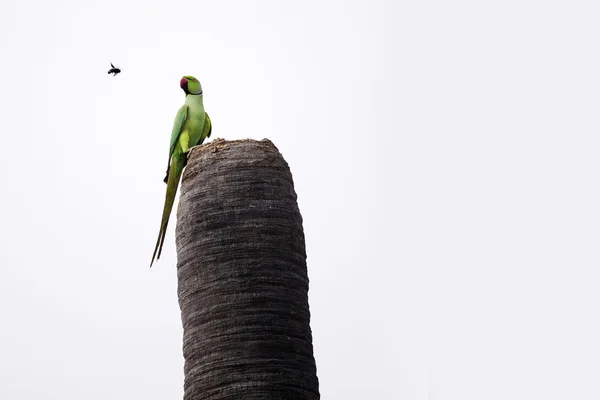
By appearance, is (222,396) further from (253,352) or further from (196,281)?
(196,281)

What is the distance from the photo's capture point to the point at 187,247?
6.56m

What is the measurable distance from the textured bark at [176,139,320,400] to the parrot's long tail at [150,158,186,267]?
2.01m

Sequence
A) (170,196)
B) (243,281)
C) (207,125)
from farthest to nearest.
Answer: (207,125) → (170,196) → (243,281)

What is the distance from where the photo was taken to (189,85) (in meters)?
10.8

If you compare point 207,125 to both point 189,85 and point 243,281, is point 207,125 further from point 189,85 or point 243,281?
point 243,281

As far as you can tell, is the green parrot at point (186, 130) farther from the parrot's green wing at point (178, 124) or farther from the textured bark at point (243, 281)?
the textured bark at point (243, 281)

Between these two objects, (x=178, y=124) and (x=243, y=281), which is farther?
(x=178, y=124)

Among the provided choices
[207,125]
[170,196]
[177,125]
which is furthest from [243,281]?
[207,125]

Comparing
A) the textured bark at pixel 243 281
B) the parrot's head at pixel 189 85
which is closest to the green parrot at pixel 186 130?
the parrot's head at pixel 189 85

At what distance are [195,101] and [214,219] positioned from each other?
4483 mm

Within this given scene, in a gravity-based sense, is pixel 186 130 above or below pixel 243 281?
above

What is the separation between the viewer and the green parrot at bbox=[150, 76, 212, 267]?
9586 millimetres

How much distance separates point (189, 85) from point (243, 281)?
5044mm

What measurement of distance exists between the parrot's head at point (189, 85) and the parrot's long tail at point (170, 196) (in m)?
1.14
